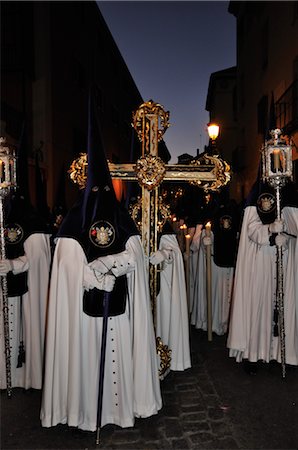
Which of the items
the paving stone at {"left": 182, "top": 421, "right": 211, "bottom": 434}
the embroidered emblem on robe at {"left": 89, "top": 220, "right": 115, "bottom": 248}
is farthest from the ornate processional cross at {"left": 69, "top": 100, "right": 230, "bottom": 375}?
the paving stone at {"left": 182, "top": 421, "right": 211, "bottom": 434}

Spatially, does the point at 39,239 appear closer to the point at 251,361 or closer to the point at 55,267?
the point at 55,267

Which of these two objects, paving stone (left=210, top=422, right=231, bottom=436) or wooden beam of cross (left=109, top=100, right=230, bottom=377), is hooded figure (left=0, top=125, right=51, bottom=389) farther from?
paving stone (left=210, top=422, right=231, bottom=436)

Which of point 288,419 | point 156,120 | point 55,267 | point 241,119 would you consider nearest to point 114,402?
point 55,267

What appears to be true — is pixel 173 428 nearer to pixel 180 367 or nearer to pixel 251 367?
pixel 180 367

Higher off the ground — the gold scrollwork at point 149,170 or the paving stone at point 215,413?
the gold scrollwork at point 149,170

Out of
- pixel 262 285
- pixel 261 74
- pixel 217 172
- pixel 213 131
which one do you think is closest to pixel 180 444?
pixel 262 285

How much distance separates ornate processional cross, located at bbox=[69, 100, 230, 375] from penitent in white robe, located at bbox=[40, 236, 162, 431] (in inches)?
34.0

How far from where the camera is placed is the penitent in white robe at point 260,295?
5441 mm

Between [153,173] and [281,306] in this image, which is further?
[281,306]

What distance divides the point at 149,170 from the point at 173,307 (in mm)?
1983

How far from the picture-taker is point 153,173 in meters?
4.61

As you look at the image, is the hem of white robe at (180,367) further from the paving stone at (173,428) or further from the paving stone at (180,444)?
the paving stone at (180,444)

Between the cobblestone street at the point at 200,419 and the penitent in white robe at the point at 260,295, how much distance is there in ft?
1.25

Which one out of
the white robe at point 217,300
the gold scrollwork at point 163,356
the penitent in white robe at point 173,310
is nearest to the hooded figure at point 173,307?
the penitent in white robe at point 173,310
